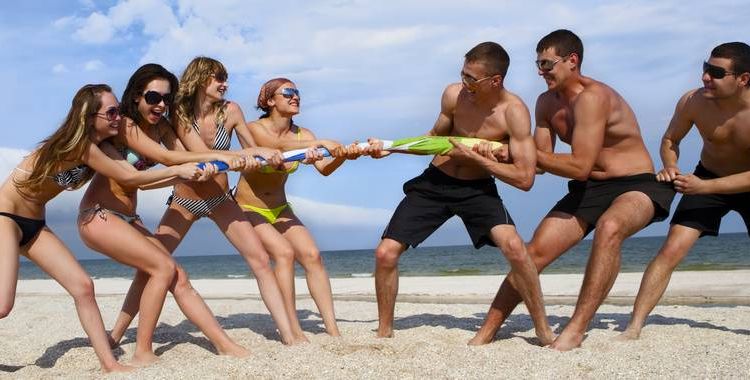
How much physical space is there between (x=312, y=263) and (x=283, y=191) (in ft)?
2.51

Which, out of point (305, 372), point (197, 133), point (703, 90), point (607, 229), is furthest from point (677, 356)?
point (197, 133)

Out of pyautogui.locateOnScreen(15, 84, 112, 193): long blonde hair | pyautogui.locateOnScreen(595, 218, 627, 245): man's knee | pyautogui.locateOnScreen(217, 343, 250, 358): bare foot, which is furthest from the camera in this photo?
pyautogui.locateOnScreen(595, 218, 627, 245): man's knee

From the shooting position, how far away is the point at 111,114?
5703mm

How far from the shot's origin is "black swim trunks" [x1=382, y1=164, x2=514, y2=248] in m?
6.54

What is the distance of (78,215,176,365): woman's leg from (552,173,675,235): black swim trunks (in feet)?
11.2

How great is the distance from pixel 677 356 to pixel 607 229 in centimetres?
110

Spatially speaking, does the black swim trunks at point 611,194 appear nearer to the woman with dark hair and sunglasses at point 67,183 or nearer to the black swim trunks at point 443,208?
the black swim trunks at point 443,208

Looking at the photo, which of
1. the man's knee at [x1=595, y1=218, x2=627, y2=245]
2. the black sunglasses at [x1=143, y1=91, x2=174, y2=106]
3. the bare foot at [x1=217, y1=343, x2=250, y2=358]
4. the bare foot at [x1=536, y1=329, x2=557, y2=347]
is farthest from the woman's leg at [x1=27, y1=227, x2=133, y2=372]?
the man's knee at [x1=595, y1=218, x2=627, y2=245]

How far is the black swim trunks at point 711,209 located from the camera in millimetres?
6868

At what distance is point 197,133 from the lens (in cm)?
654

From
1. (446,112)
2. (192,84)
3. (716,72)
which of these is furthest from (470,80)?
(192,84)

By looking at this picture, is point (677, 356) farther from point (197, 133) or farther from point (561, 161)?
point (197, 133)

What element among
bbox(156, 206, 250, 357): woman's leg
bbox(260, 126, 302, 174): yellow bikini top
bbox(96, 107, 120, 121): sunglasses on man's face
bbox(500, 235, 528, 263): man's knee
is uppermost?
bbox(96, 107, 120, 121): sunglasses on man's face

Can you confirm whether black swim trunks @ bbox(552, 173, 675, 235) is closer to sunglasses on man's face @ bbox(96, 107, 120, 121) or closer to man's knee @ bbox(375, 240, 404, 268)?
man's knee @ bbox(375, 240, 404, 268)
